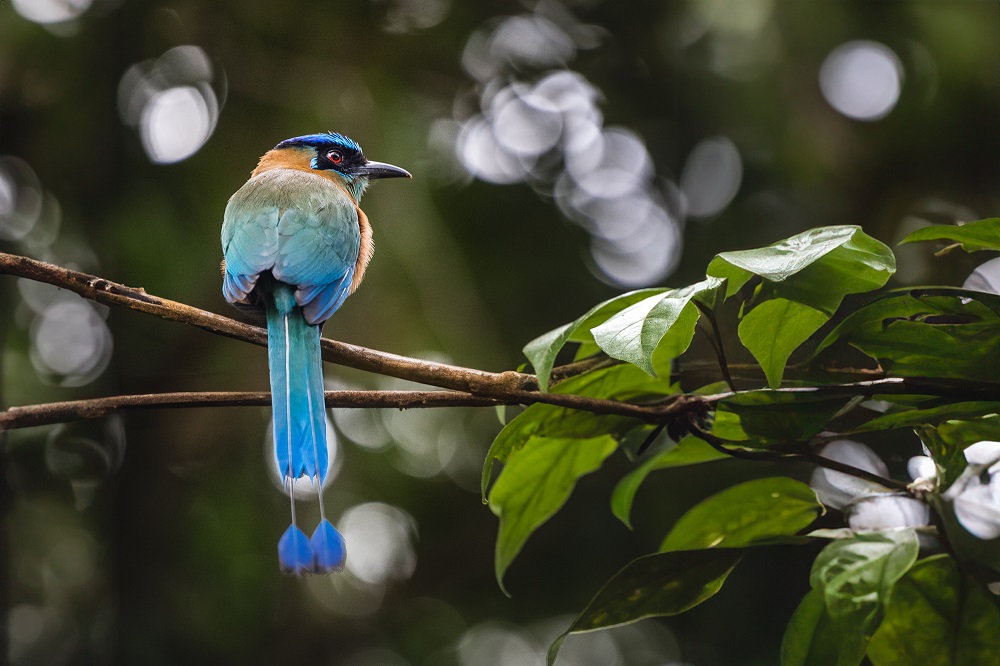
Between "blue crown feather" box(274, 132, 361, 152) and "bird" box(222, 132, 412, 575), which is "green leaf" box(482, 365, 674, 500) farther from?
"blue crown feather" box(274, 132, 361, 152)

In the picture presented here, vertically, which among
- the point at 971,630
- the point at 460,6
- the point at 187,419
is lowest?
the point at 971,630

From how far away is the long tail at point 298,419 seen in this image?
925mm

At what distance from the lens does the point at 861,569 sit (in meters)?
0.94

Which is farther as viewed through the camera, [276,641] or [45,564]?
[276,641]

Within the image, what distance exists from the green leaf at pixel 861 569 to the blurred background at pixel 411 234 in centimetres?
173

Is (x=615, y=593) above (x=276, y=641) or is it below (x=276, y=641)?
above

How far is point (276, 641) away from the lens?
3211 mm

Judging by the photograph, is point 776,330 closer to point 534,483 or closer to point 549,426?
point 549,426

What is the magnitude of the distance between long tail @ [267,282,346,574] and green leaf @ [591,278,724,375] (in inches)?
15.2

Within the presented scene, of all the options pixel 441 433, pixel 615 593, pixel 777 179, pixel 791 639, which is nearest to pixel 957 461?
pixel 791 639

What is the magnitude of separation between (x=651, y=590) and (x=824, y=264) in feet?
1.59

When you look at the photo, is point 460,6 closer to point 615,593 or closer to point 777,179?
point 777,179

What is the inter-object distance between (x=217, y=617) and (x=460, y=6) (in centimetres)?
256

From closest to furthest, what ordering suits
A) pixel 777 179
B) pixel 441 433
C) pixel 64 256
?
pixel 64 256 → pixel 441 433 → pixel 777 179
